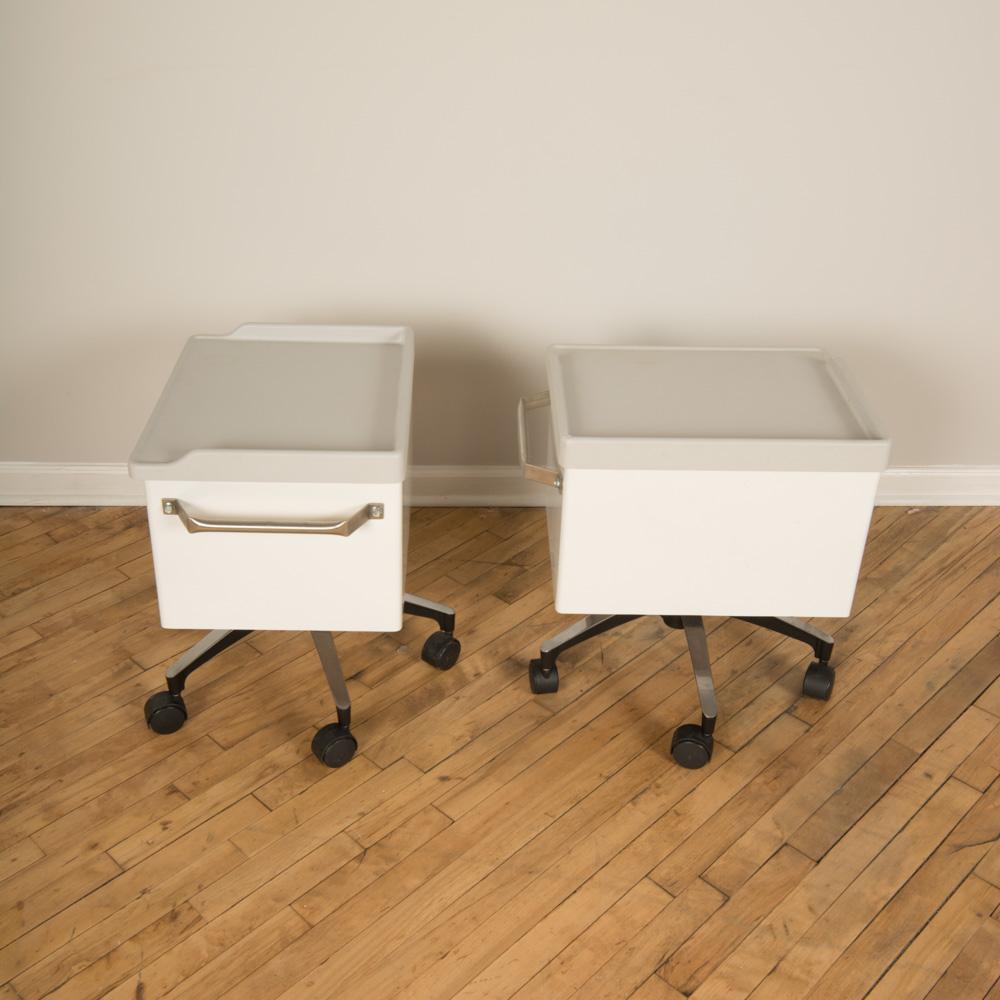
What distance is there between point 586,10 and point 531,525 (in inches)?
40.3

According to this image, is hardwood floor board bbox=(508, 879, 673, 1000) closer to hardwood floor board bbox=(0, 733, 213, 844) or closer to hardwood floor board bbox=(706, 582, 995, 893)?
hardwood floor board bbox=(706, 582, 995, 893)

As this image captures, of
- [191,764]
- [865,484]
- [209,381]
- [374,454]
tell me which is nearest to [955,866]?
[865,484]

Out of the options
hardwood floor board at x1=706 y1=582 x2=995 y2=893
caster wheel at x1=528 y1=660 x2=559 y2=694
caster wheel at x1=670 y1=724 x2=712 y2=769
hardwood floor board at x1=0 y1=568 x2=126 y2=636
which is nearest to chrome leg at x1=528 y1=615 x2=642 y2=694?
caster wheel at x1=528 y1=660 x2=559 y2=694

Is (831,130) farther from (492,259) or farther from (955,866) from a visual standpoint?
(955,866)

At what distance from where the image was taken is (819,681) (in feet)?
6.57

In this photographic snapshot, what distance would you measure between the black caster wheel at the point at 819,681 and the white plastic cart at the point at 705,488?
21 centimetres

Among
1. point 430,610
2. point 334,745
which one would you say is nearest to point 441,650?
point 430,610

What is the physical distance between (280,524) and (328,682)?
15.3 inches

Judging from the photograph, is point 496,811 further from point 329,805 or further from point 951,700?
point 951,700

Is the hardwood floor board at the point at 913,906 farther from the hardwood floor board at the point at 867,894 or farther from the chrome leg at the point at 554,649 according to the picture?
the chrome leg at the point at 554,649

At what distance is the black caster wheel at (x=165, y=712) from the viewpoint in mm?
1899

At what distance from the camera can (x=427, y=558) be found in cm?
236

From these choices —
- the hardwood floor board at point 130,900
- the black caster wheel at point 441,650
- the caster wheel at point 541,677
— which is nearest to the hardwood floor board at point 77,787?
the hardwood floor board at point 130,900

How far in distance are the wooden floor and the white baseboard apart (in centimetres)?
21
